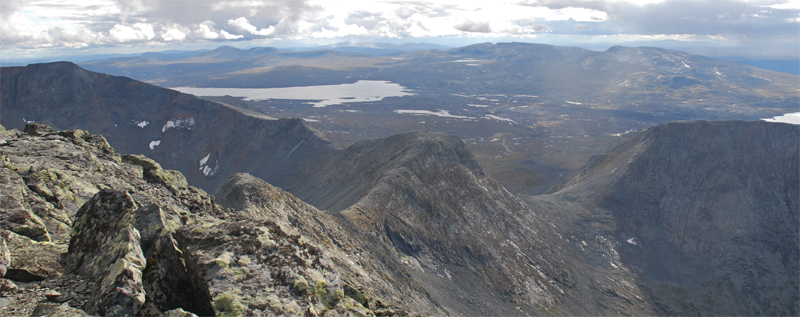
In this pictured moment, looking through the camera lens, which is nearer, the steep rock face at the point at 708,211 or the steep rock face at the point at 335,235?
the steep rock face at the point at 335,235

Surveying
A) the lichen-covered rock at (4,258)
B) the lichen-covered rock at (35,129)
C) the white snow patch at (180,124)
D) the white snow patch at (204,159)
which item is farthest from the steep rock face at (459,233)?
the white snow patch at (180,124)

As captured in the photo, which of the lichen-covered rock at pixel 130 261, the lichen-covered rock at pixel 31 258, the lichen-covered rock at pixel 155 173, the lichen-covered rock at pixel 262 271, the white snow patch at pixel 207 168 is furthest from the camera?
the white snow patch at pixel 207 168

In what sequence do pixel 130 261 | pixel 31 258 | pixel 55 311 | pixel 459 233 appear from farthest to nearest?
pixel 459 233 → pixel 31 258 → pixel 130 261 → pixel 55 311

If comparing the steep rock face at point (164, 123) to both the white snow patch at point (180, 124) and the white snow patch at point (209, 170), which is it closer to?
the white snow patch at point (209, 170)

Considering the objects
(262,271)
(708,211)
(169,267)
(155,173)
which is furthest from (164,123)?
(708,211)

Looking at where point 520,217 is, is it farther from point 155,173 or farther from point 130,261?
point 130,261

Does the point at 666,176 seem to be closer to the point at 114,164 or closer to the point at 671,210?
the point at 671,210
